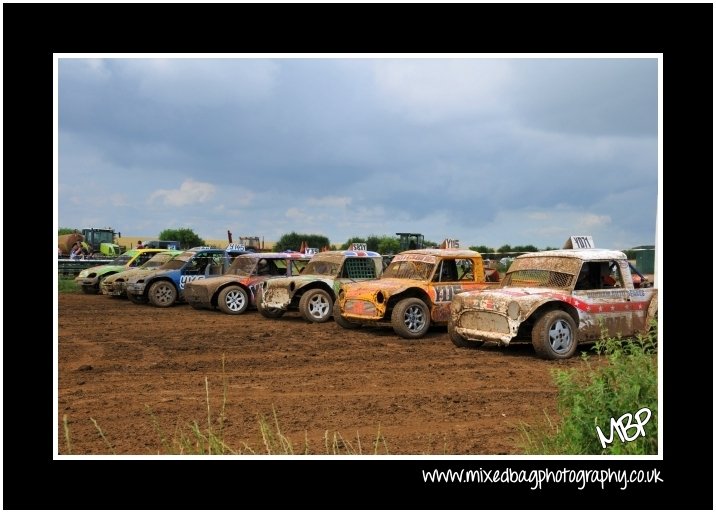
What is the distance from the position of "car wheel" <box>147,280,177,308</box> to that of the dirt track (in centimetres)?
479

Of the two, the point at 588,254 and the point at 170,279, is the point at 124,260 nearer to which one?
the point at 170,279

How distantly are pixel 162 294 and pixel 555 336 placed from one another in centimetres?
1208

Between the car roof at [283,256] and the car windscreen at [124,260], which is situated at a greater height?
the car roof at [283,256]

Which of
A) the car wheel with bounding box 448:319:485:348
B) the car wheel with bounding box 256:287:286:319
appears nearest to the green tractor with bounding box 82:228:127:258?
the car wheel with bounding box 256:287:286:319

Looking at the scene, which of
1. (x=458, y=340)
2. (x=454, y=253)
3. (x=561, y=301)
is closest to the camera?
(x=561, y=301)

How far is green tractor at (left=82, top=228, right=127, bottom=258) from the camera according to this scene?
35188 millimetres

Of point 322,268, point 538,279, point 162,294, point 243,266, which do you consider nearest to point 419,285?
point 538,279

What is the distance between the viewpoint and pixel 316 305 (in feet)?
46.2

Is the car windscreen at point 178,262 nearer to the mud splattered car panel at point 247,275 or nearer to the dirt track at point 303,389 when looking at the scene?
the mud splattered car panel at point 247,275

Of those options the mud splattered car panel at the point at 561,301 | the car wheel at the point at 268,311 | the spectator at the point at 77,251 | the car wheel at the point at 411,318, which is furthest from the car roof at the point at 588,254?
the spectator at the point at 77,251

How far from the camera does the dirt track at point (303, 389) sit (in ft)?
18.7

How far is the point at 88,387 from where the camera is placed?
25.7 ft

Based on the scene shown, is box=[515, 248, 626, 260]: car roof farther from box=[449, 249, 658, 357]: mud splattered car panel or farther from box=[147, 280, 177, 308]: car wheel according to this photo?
box=[147, 280, 177, 308]: car wheel

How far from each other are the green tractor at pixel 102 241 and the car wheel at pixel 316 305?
24.1m
